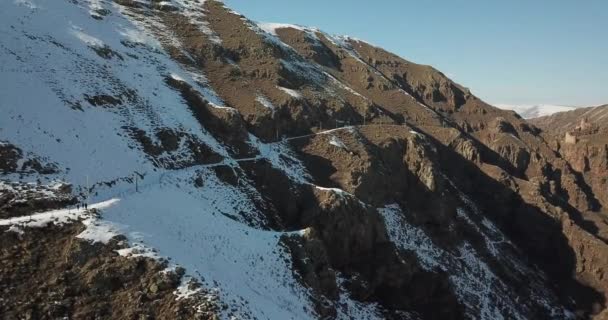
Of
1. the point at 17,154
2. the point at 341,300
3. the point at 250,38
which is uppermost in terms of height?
the point at 250,38

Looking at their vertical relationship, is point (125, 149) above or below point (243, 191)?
above

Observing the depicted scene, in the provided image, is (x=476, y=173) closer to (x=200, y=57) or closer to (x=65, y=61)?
(x=200, y=57)

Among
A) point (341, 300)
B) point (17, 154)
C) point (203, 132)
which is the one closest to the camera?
point (17, 154)

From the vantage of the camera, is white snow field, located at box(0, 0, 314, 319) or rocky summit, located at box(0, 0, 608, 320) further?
white snow field, located at box(0, 0, 314, 319)

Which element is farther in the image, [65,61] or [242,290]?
[65,61]

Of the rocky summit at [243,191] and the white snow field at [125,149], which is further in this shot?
the white snow field at [125,149]

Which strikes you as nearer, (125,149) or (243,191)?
(125,149)

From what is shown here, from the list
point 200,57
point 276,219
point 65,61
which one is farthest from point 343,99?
point 65,61

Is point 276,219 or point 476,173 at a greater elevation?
point 476,173
